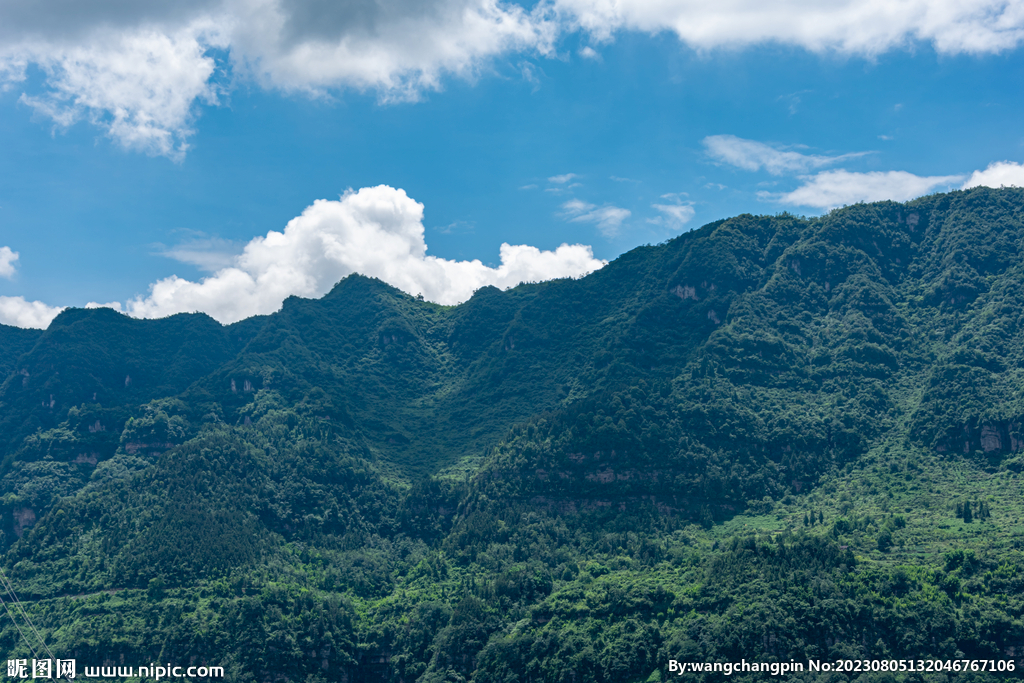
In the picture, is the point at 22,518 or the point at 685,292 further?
the point at 685,292

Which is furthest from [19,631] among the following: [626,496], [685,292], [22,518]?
[685,292]

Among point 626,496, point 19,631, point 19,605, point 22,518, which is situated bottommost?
point 19,631

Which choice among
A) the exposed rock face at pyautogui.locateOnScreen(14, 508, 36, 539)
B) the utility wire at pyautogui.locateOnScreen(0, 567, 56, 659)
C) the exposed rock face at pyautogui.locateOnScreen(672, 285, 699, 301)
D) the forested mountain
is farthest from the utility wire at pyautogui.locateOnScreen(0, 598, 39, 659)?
the exposed rock face at pyautogui.locateOnScreen(672, 285, 699, 301)

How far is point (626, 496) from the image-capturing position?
468 feet

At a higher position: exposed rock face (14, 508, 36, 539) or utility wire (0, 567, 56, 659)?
exposed rock face (14, 508, 36, 539)

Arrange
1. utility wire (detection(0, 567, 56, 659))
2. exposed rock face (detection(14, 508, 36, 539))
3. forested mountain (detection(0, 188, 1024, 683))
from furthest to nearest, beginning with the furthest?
exposed rock face (detection(14, 508, 36, 539)) < utility wire (detection(0, 567, 56, 659)) < forested mountain (detection(0, 188, 1024, 683))

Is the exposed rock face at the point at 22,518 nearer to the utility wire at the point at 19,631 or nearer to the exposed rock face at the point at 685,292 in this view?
the utility wire at the point at 19,631

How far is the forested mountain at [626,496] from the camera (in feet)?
354

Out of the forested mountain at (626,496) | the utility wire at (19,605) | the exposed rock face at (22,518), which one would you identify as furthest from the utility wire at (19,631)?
the exposed rock face at (22,518)

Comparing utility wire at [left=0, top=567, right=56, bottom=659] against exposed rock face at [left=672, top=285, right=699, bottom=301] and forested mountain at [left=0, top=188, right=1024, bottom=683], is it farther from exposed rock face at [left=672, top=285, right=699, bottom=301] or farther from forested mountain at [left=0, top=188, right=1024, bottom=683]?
exposed rock face at [left=672, top=285, right=699, bottom=301]

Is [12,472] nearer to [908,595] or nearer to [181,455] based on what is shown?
[181,455]

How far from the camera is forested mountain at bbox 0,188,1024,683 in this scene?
354 feet

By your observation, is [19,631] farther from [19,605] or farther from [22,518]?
[22,518]

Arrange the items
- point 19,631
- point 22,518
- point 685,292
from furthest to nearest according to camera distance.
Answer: point 685,292 → point 22,518 → point 19,631
